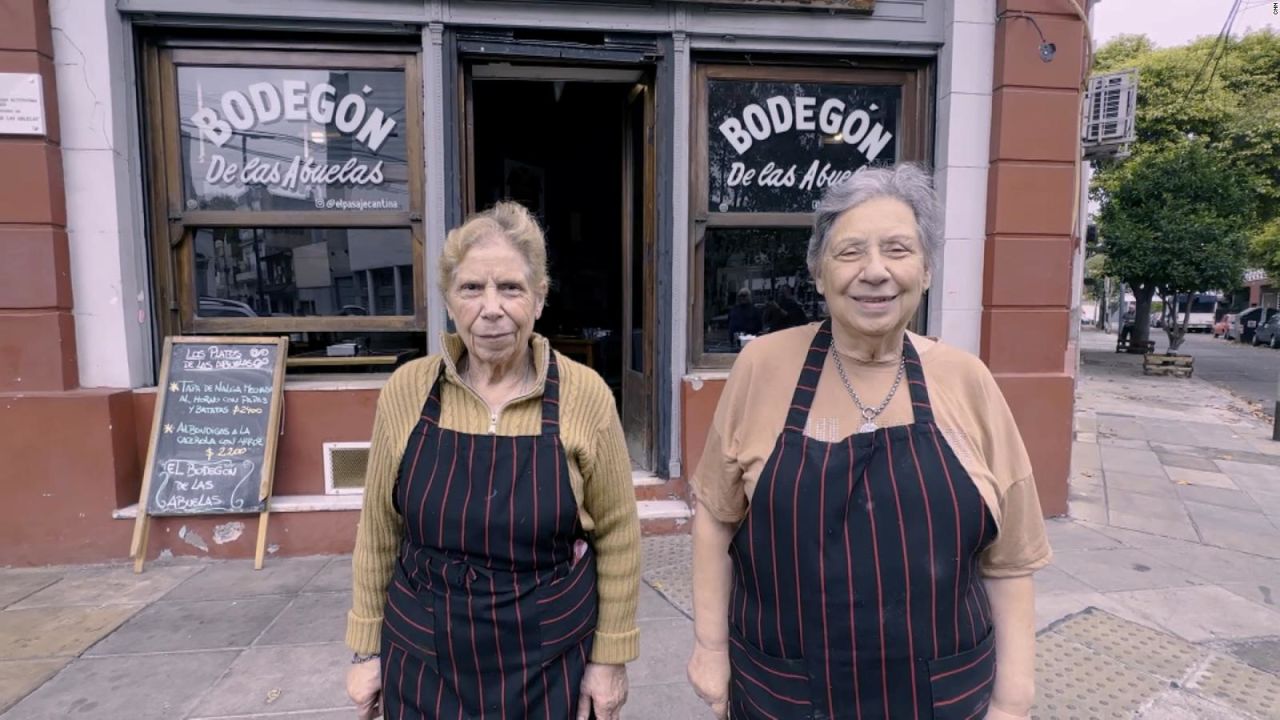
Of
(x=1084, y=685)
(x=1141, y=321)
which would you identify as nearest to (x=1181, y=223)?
(x=1141, y=321)

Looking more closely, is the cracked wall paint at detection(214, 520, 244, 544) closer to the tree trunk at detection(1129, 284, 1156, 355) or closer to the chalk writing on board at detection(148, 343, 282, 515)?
the chalk writing on board at detection(148, 343, 282, 515)

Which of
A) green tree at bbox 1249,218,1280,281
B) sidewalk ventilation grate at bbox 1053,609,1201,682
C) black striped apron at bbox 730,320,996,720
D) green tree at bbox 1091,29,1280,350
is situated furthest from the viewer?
green tree at bbox 1249,218,1280,281

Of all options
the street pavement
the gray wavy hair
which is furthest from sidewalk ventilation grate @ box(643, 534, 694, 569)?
the gray wavy hair

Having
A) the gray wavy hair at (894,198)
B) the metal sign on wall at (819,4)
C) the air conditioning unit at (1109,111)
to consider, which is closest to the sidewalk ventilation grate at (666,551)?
the gray wavy hair at (894,198)

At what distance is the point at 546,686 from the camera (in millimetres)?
1818

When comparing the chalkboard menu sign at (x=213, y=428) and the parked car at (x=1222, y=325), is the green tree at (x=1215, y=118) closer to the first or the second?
the parked car at (x=1222, y=325)

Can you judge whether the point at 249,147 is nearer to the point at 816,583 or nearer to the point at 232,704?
the point at 232,704

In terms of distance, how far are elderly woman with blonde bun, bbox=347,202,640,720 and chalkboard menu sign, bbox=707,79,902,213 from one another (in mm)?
3390

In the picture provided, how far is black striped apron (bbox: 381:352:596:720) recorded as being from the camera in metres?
1.73

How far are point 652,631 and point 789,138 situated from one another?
11.3 ft

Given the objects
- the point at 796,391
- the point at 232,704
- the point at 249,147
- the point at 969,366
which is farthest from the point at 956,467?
the point at 249,147

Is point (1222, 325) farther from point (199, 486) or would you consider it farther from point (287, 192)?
point (199, 486)

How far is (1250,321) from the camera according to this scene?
31.1 m

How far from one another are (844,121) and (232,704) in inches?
194
